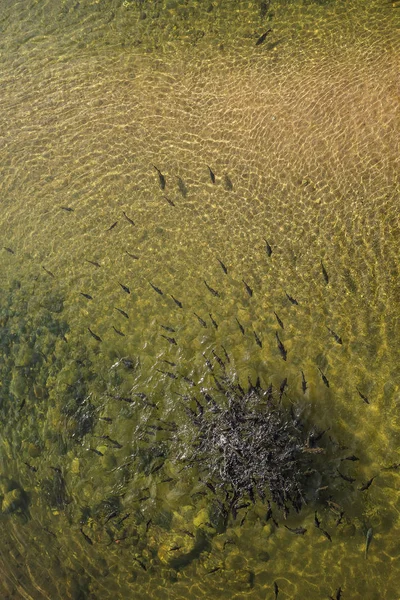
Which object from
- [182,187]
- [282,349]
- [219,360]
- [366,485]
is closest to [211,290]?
[219,360]

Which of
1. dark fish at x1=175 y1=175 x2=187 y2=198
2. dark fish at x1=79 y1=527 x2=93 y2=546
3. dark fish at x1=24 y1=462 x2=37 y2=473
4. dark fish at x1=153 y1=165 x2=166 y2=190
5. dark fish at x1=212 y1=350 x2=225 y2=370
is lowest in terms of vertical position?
dark fish at x1=79 y1=527 x2=93 y2=546

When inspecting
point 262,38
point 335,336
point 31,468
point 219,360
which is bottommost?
point 31,468

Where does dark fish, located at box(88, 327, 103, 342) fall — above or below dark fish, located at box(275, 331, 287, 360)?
above

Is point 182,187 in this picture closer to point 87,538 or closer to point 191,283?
point 191,283

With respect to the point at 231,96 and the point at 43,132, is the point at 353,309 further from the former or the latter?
the point at 43,132

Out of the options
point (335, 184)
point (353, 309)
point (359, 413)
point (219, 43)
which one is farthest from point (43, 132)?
point (359, 413)

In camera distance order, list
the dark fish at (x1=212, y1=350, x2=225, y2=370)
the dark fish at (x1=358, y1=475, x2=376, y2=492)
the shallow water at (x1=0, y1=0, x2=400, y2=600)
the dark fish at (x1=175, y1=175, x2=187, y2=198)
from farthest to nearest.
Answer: the dark fish at (x1=175, y1=175, x2=187, y2=198) < the dark fish at (x1=212, y1=350, x2=225, y2=370) < the shallow water at (x1=0, y1=0, x2=400, y2=600) < the dark fish at (x1=358, y1=475, x2=376, y2=492)

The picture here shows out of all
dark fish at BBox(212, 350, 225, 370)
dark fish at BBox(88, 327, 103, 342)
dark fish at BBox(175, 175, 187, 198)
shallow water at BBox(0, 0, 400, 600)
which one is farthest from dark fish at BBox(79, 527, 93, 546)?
dark fish at BBox(175, 175, 187, 198)

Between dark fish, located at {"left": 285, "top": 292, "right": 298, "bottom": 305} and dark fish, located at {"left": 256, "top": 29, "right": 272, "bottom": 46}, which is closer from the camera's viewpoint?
dark fish, located at {"left": 285, "top": 292, "right": 298, "bottom": 305}

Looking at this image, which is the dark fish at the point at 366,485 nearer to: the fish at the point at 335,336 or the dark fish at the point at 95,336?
the fish at the point at 335,336

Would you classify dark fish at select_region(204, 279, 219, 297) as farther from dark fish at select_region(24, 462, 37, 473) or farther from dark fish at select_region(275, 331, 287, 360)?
dark fish at select_region(24, 462, 37, 473)
